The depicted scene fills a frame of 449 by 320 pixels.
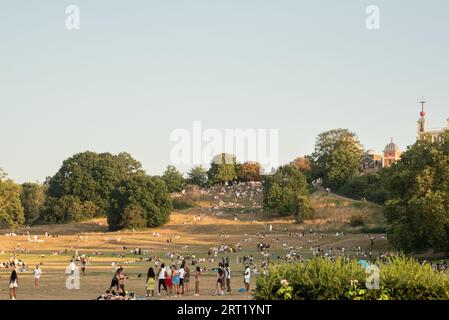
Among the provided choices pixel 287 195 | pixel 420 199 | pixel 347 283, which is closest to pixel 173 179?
pixel 287 195

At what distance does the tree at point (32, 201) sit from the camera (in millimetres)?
139000

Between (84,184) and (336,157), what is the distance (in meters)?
49.5

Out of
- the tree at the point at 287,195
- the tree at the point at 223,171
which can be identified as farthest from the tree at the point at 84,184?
the tree at the point at 223,171

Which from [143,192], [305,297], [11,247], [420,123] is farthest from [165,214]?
[305,297]

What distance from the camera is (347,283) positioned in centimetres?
2284

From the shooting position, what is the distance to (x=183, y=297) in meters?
32.0

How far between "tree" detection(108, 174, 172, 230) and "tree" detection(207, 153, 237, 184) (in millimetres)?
57349

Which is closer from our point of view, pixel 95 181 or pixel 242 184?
pixel 95 181

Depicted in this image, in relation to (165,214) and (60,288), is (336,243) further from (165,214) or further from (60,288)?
(60,288)

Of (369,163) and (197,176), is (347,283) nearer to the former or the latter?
(369,163)

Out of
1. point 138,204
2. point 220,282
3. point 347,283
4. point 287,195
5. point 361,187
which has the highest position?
point 361,187

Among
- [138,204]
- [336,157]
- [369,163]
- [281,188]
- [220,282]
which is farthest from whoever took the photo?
[369,163]

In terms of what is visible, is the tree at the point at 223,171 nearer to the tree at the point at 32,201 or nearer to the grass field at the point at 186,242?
the grass field at the point at 186,242
